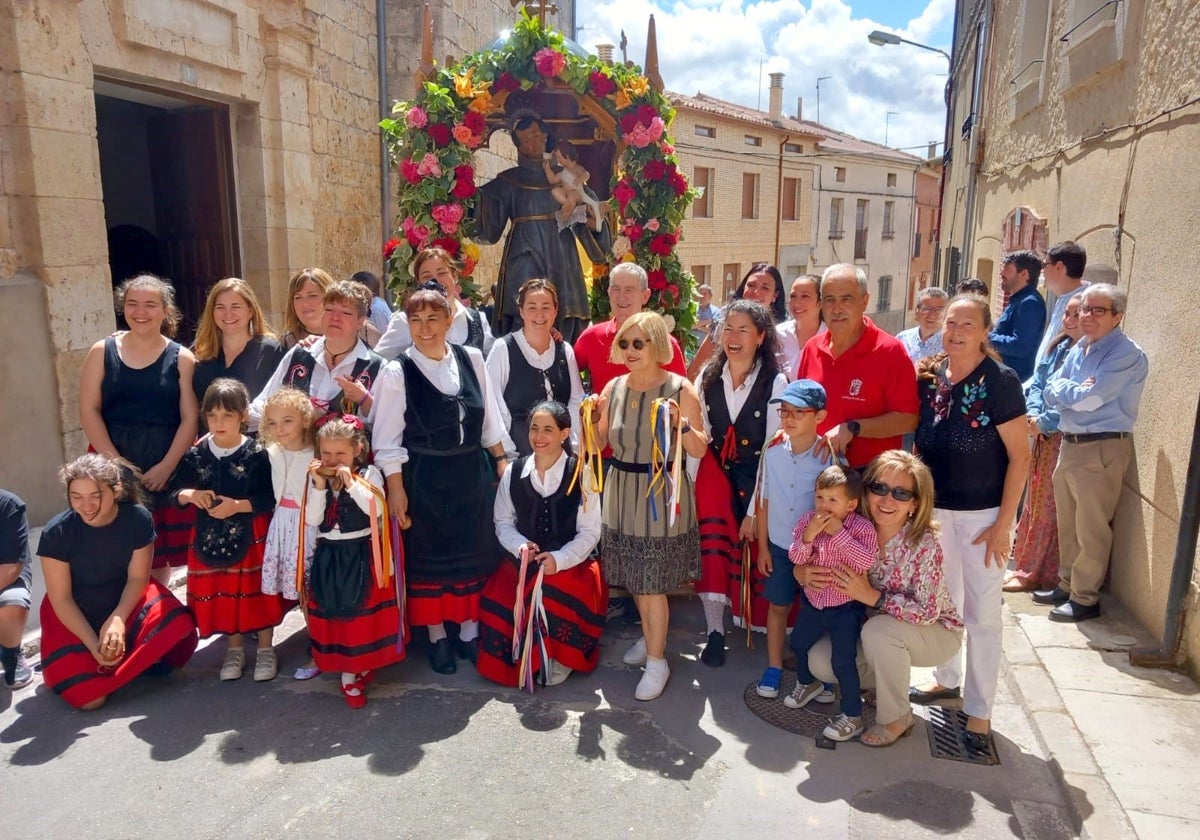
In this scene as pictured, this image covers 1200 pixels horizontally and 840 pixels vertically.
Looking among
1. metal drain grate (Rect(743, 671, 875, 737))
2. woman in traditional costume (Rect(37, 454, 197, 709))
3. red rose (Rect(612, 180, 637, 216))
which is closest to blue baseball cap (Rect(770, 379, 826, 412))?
metal drain grate (Rect(743, 671, 875, 737))

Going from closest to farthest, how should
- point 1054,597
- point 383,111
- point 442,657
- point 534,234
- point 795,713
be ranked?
1. point 795,713
2. point 442,657
3. point 1054,597
4. point 534,234
5. point 383,111

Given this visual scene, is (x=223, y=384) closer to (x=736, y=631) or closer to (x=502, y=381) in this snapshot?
(x=502, y=381)

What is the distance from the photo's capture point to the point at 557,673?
149 inches

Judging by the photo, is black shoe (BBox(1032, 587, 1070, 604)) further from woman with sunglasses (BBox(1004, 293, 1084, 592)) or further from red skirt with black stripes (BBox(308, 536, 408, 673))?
red skirt with black stripes (BBox(308, 536, 408, 673))

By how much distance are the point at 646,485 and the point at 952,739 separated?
1.58 meters

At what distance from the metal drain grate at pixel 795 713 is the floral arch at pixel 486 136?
125 inches

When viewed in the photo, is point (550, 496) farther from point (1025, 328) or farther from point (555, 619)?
point (1025, 328)

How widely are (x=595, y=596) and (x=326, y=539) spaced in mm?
1212

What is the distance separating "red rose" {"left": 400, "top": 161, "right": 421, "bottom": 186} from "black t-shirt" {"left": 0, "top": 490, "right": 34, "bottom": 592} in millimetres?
3143

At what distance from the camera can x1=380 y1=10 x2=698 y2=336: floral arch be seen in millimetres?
5770

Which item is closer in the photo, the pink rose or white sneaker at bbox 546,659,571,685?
white sneaker at bbox 546,659,571,685

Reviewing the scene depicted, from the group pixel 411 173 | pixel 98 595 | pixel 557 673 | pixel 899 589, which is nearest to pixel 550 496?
pixel 557 673

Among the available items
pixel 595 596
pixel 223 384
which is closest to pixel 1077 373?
pixel 595 596

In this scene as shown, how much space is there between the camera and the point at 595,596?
383cm
